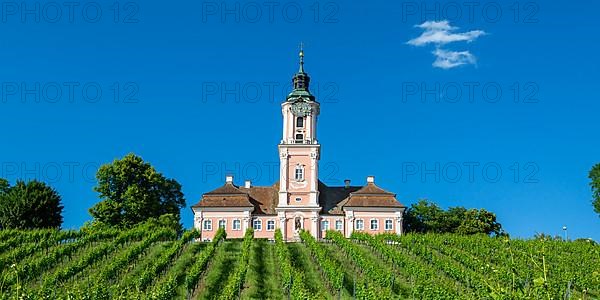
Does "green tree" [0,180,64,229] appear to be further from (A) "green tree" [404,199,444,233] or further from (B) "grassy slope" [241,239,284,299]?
(A) "green tree" [404,199,444,233]

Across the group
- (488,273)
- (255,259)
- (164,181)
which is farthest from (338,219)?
(488,273)

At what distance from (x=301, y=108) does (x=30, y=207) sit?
75.6ft

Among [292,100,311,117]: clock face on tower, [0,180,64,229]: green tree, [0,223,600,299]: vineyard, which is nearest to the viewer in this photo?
[0,223,600,299]: vineyard

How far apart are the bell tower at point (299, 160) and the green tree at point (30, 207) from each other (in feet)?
58.4

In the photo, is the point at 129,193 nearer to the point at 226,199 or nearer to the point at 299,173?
the point at 226,199

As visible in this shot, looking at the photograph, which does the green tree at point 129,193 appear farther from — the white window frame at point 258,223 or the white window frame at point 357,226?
the white window frame at point 357,226

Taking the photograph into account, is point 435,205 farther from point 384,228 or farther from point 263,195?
point 263,195

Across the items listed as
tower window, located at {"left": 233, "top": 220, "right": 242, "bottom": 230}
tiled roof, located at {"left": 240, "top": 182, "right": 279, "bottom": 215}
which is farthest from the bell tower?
tower window, located at {"left": 233, "top": 220, "right": 242, "bottom": 230}

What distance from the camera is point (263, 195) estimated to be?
55719 millimetres

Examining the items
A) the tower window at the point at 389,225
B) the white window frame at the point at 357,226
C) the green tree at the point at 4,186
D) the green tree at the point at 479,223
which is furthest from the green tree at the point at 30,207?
the green tree at the point at 479,223

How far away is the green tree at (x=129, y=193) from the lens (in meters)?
47.8

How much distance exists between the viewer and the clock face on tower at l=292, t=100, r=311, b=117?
2162 inches

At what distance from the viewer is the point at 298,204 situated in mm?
53062

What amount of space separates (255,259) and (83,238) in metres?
10.2
